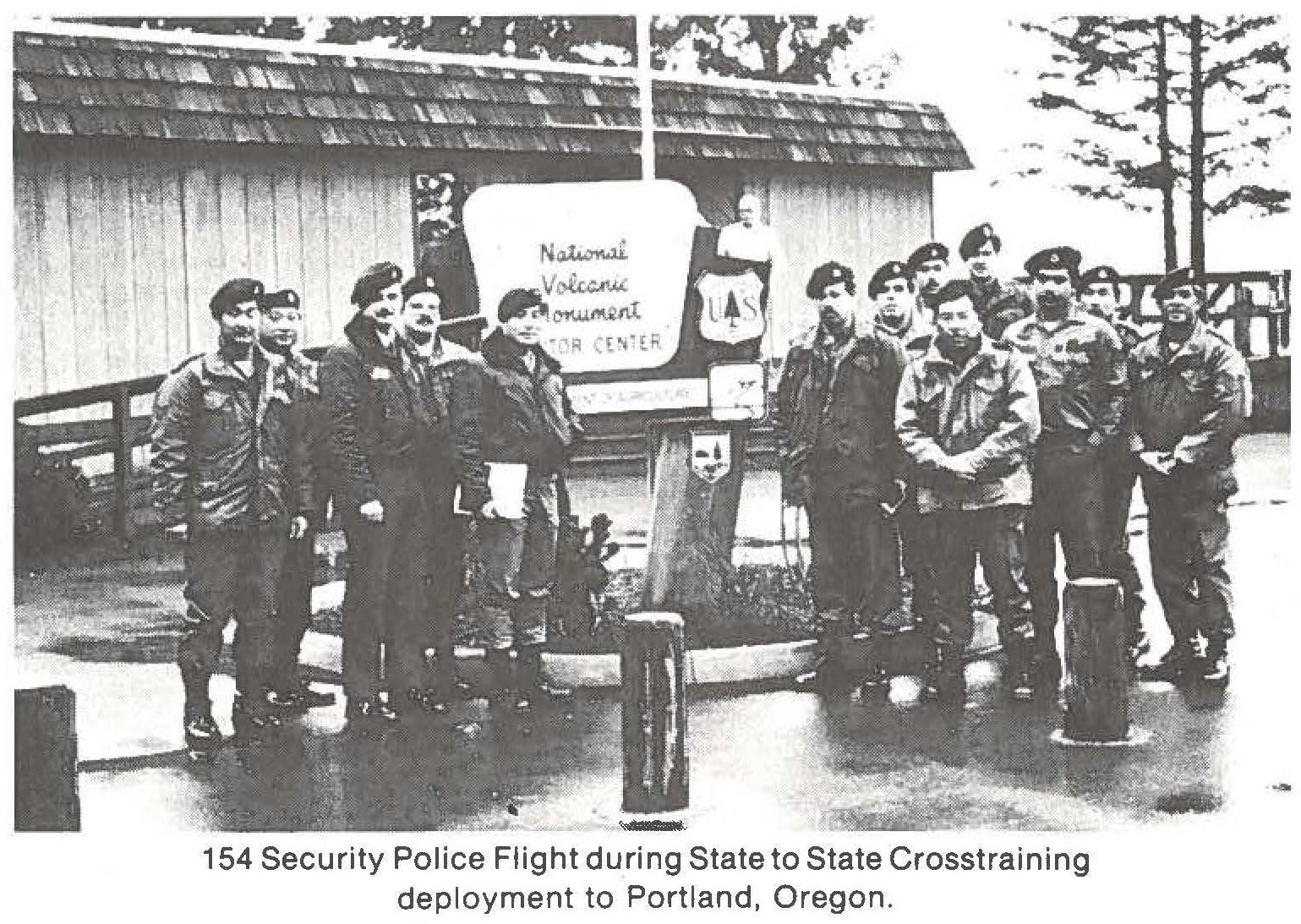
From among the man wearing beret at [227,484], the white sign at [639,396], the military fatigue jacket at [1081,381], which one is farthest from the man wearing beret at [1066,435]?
the man wearing beret at [227,484]

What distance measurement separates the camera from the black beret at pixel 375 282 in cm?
661

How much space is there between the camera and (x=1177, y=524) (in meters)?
7.19

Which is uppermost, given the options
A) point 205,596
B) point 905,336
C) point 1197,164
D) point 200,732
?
point 1197,164

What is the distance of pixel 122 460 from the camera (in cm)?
1045

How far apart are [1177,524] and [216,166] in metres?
6.84

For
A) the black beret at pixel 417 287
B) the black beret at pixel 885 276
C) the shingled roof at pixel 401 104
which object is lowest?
the black beret at pixel 417 287

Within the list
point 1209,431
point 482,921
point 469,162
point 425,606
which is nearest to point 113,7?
point 425,606

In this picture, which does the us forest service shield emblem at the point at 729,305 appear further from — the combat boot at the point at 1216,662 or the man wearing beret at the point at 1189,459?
the combat boot at the point at 1216,662

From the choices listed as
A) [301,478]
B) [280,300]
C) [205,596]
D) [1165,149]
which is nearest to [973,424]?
[1165,149]

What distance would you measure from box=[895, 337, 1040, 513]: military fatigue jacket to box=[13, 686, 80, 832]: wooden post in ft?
10.6

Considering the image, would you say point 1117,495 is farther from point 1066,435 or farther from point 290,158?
point 290,158

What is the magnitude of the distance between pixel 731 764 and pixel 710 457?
2.02m

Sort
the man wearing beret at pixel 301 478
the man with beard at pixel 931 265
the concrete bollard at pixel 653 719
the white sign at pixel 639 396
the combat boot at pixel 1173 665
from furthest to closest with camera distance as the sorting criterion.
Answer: the man with beard at pixel 931 265
the white sign at pixel 639 396
the combat boot at pixel 1173 665
the man wearing beret at pixel 301 478
the concrete bollard at pixel 653 719

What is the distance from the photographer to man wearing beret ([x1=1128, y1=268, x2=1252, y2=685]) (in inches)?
278
